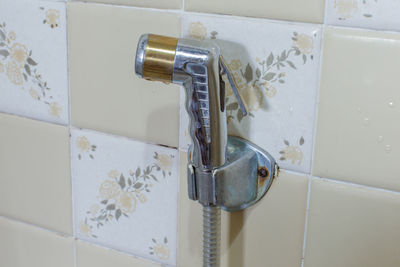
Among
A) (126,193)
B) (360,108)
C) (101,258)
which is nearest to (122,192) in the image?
(126,193)

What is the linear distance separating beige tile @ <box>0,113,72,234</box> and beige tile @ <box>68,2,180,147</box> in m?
0.07

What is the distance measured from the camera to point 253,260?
27.1 inches

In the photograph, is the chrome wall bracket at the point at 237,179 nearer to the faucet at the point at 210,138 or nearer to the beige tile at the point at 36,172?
the faucet at the point at 210,138

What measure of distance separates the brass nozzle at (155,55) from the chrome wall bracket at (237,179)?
127mm

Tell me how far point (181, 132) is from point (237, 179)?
0.10 m

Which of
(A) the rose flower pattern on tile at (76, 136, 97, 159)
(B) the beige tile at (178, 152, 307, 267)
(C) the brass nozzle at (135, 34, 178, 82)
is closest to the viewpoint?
(C) the brass nozzle at (135, 34, 178, 82)

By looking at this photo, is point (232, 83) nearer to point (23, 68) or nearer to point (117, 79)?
point (117, 79)

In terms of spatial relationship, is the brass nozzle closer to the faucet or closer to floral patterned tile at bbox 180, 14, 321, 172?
the faucet

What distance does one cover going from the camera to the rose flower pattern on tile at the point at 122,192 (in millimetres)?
718

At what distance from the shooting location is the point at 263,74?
62cm

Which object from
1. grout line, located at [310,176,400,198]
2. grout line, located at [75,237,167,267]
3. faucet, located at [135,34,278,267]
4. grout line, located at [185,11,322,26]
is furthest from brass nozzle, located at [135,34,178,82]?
grout line, located at [75,237,167,267]

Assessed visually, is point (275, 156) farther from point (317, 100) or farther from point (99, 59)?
point (99, 59)

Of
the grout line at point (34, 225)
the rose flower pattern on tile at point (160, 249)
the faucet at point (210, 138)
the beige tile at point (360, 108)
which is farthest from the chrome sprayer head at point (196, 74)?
the grout line at point (34, 225)

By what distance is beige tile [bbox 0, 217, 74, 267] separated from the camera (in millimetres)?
827
